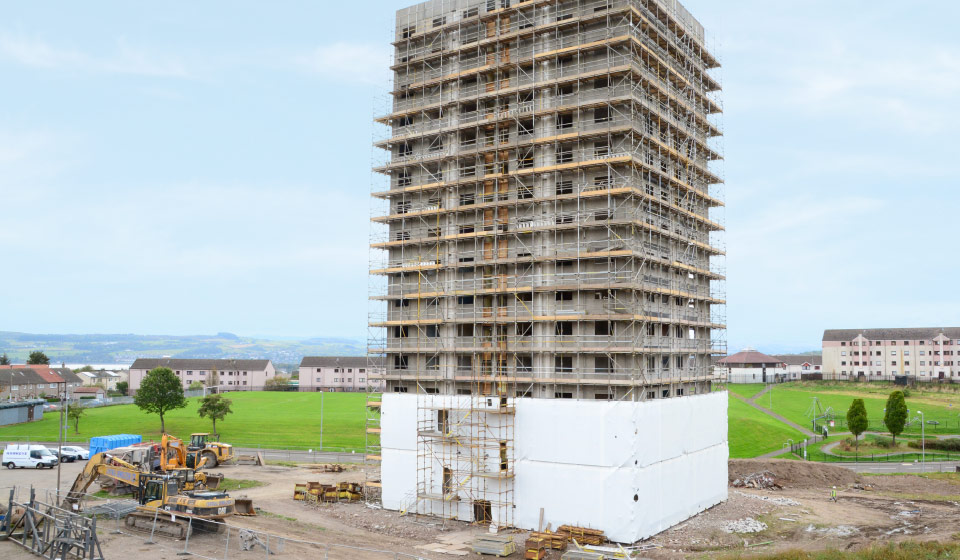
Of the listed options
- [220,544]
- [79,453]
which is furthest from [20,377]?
[220,544]

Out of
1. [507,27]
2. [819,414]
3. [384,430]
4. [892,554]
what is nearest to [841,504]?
[892,554]

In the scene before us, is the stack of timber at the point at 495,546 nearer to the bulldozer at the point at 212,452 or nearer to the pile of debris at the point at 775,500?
the pile of debris at the point at 775,500

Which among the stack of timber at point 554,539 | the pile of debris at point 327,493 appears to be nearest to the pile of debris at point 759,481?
the stack of timber at point 554,539

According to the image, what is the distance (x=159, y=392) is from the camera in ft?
274

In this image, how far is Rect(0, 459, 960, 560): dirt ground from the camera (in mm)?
35062

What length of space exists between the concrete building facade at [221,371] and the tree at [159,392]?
86.8 meters

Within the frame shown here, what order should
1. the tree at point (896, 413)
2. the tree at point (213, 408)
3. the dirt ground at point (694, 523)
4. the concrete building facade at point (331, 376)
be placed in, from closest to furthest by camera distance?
the dirt ground at point (694, 523)
the tree at point (896, 413)
the tree at point (213, 408)
the concrete building facade at point (331, 376)

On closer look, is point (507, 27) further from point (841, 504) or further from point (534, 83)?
point (841, 504)

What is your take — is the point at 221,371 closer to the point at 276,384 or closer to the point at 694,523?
the point at 276,384

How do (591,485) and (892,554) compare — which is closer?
(892,554)

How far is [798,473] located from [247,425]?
68229 millimetres

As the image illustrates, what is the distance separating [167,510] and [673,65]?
43.3m

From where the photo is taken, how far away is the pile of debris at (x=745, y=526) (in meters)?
42.3

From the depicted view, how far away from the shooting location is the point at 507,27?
4903cm
